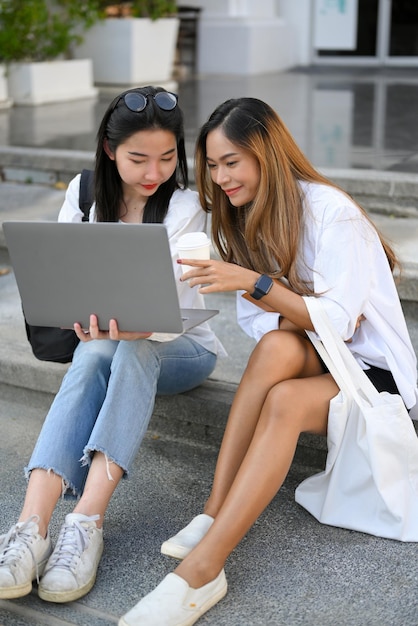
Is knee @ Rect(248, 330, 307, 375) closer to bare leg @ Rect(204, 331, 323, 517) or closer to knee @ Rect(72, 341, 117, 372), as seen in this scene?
bare leg @ Rect(204, 331, 323, 517)

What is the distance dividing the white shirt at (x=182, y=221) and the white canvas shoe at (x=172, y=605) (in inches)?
34.2

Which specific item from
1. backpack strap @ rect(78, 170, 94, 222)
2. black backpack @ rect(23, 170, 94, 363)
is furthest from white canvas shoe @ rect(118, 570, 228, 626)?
backpack strap @ rect(78, 170, 94, 222)

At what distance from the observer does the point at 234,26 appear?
1026cm

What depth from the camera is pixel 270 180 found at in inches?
94.2

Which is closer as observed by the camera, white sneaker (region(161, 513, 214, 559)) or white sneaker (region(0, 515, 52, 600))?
white sneaker (region(0, 515, 52, 600))

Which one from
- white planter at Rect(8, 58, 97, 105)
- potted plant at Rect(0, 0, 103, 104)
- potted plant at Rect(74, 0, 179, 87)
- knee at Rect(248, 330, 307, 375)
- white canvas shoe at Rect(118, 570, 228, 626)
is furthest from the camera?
potted plant at Rect(74, 0, 179, 87)

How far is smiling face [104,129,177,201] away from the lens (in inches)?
98.5

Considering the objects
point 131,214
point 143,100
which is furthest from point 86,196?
point 143,100

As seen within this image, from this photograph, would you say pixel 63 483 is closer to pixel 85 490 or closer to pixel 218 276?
pixel 85 490

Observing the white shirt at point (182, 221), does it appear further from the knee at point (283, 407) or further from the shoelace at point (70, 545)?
the shoelace at point (70, 545)

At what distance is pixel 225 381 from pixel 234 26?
806 centimetres

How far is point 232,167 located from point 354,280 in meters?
0.45

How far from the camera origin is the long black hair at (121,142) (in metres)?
2.48

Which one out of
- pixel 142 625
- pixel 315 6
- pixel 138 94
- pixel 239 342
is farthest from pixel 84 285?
pixel 315 6
